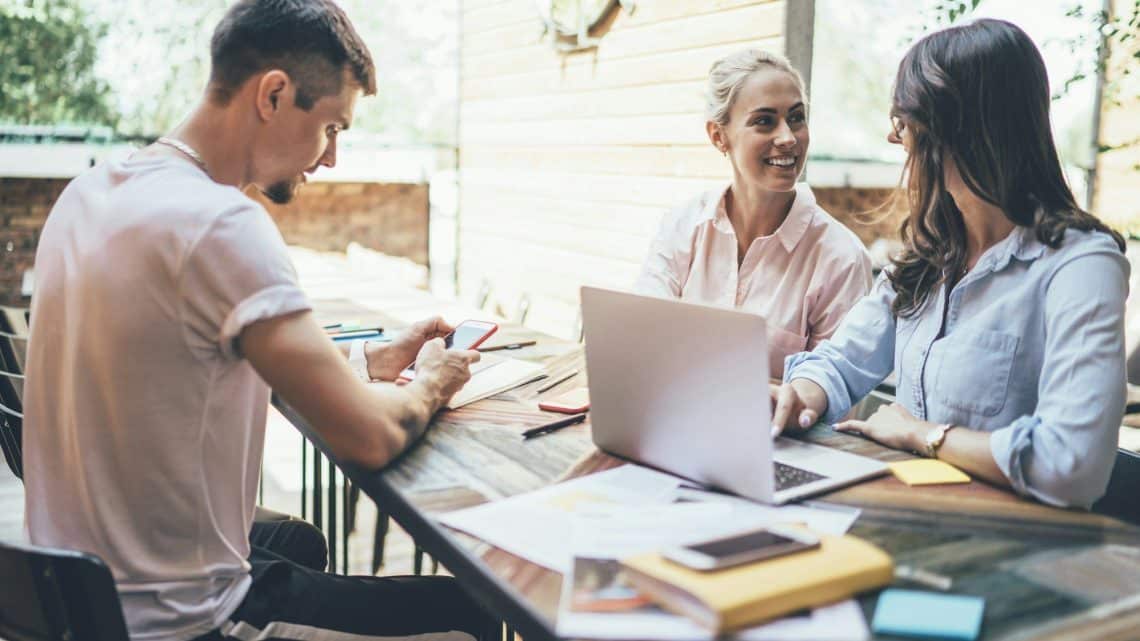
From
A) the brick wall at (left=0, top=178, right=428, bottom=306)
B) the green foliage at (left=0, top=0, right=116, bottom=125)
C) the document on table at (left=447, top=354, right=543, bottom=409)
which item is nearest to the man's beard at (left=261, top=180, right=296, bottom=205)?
the document on table at (left=447, top=354, right=543, bottom=409)

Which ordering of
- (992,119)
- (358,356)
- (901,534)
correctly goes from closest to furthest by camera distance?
(901,534) → (992,119) → (358,356)

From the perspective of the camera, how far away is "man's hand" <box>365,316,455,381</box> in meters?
2.03

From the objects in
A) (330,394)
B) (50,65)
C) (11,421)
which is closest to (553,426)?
(330,394)

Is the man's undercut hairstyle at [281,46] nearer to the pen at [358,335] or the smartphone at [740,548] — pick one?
the smartphone at [740,548]

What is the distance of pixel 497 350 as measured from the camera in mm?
2387

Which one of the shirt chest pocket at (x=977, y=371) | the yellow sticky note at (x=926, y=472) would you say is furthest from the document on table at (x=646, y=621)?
the shirt chest pocket at (x=977, y=371)

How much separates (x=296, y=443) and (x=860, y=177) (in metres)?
3.37

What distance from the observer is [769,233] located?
258cm

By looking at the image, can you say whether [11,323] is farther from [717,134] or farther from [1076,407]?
[1076,407]

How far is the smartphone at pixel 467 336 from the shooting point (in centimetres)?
206

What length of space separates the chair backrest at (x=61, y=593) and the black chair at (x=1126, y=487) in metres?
1.51

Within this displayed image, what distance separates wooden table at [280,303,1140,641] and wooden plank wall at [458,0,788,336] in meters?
2.21

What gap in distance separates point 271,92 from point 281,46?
7cm

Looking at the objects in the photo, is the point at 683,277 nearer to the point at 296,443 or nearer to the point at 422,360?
the point at 422,360
